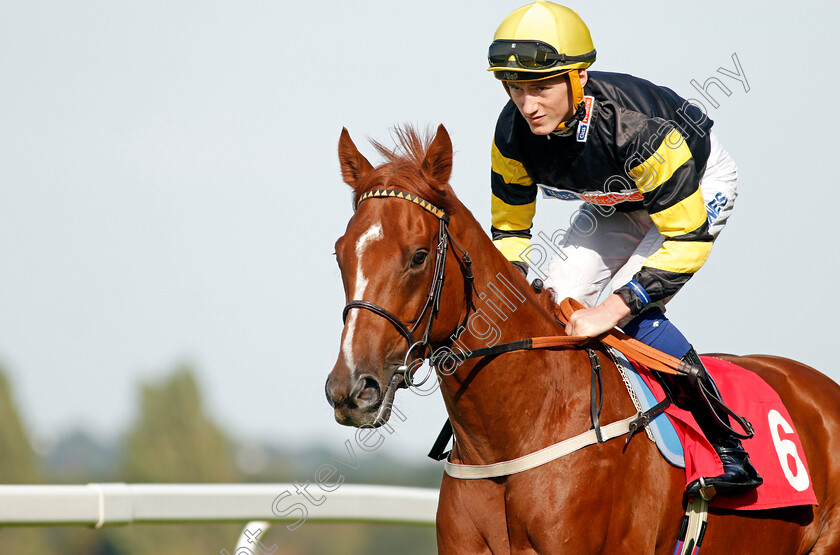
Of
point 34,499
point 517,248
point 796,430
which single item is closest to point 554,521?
point 517,248

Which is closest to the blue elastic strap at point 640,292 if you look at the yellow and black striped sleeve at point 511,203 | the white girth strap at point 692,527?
the yellow and black striped sleeve at point 511,203

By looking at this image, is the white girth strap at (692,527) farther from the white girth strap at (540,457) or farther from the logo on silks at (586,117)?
the logo on silks at (586,117)

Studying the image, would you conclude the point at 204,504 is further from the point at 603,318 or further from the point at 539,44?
the point at 539,44

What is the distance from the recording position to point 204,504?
4.46 meters

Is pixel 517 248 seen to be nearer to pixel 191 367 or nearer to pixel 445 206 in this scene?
pixel 445 206

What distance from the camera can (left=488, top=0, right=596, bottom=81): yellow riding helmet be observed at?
3398mm

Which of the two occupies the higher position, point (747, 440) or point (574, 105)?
point (574, 105)

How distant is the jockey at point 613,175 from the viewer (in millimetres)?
3395

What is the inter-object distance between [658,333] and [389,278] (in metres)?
1.28

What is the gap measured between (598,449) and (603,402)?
205mm

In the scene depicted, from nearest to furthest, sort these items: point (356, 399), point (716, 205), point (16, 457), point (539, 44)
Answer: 1. point (356, 399)
2. point (539, 44)
3. point (716, 205)
4. point (16, 457)

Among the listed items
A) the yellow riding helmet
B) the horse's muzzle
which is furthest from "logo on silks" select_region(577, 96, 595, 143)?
the horse's muzzle

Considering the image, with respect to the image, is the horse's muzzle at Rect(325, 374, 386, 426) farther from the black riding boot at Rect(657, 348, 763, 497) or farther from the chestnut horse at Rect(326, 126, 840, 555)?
the black riding boot at Rect(657, 348, 763, 497)

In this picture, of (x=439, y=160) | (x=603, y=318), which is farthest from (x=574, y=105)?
(x=603, y=318)
